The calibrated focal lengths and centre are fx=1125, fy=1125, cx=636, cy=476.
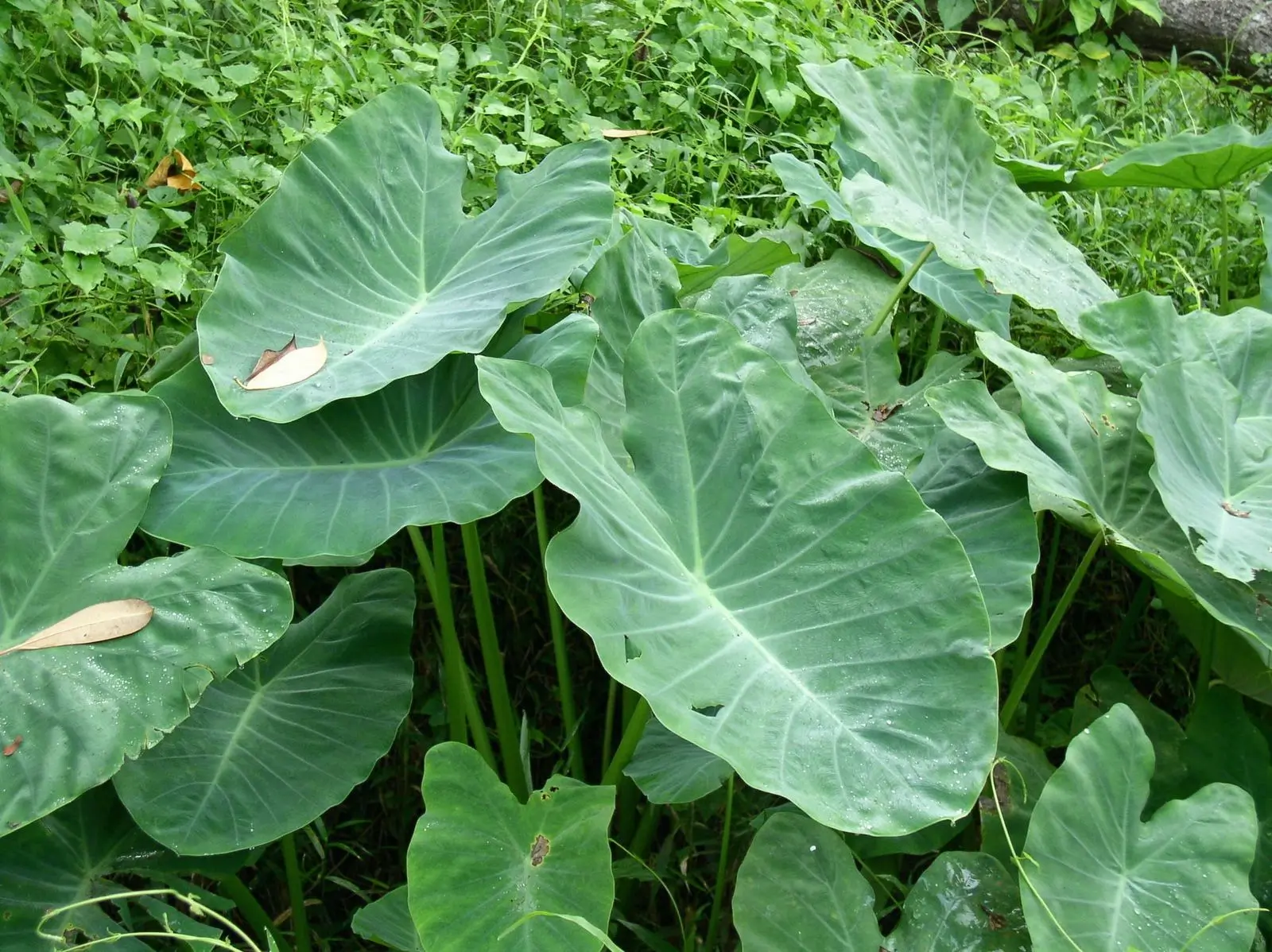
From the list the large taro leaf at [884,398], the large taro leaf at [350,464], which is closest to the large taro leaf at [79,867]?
the large taro leaf at [350,464]

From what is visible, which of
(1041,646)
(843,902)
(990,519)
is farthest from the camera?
(1041,646)

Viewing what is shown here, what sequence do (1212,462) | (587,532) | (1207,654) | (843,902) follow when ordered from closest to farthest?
(587,532), (843,902), (1212,462), (1207,654)

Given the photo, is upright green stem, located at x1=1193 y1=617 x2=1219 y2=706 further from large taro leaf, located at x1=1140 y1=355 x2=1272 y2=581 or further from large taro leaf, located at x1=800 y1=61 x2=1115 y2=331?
large taro leaf, located at x1=800 y1=61 x2=1115 y2=331

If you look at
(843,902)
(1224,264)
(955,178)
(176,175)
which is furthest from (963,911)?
(176,175)

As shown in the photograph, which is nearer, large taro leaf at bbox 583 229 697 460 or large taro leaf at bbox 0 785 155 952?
large taro leaf at bbox 0 785 155 952

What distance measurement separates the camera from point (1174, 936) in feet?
4.11

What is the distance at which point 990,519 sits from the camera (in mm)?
1437

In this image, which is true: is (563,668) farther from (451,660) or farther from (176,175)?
(176,175)

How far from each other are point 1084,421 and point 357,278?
41.2 inches

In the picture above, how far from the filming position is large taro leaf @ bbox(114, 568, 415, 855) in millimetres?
1332

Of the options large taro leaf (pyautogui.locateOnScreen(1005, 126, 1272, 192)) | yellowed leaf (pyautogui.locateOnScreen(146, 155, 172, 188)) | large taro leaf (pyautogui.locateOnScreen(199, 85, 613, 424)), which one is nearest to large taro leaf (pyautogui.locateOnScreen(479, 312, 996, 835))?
large taro leaf (pyautogui.locateOnScreen(199, 85, 613, 424))

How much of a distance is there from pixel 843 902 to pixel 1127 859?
0.33 metres

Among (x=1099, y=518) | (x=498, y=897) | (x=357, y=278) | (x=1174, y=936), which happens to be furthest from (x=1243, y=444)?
(x=357, y=278)

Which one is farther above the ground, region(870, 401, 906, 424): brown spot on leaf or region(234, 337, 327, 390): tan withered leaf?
region(234, 337, 327, 390): tan withered leaf
